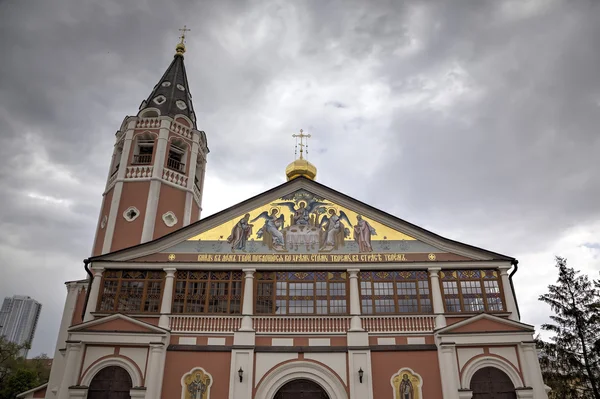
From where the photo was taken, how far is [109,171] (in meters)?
28.9

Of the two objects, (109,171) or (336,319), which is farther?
(109,171)

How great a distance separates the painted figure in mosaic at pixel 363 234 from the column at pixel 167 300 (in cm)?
866

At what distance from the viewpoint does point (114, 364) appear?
1891 cm

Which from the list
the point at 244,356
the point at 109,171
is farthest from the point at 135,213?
the point at 244,356

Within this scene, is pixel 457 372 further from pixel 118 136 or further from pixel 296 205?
pixel 118 136

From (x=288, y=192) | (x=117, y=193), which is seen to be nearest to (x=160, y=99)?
(x=117, y=193)

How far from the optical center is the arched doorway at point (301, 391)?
18.6m

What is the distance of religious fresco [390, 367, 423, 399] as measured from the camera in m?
18.2

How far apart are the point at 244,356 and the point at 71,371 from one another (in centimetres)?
710

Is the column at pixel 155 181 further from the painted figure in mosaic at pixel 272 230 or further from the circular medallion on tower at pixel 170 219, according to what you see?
the painted figure in mosaic at pixel 272 230

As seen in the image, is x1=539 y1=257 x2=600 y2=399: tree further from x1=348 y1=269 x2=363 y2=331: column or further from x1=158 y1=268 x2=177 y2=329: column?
x1=158 y1=268 x2=177 y2=329: column

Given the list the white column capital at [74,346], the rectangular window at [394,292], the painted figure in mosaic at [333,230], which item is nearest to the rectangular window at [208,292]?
the white column capital at [74,346]

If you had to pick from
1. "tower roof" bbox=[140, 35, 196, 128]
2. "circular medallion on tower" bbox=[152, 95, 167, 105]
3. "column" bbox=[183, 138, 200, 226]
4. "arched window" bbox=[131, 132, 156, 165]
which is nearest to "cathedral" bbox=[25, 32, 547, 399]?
"column" bbox=[183, 138, 200, 226]

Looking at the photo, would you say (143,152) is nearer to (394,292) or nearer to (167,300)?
(167,300)
